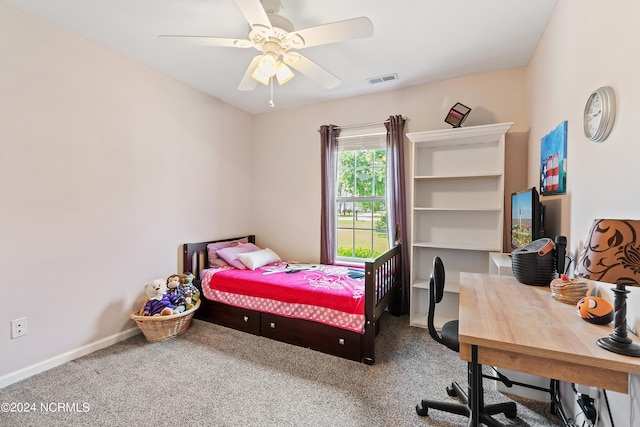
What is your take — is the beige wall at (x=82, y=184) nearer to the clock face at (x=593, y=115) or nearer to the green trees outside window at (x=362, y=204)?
the green trees outside window at (x=362, y=204)

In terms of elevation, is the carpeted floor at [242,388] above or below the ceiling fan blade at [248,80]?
below

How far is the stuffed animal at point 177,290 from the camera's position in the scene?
2.68 meters

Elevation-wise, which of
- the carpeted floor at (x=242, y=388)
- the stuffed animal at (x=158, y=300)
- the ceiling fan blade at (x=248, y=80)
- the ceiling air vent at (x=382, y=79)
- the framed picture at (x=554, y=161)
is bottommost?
the carpeted floor at (x=242, y=388)

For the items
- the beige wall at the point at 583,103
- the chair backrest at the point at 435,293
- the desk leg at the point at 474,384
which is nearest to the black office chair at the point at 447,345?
the chair backrest at the point at 435,293

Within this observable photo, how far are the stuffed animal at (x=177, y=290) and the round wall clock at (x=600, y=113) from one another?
3.17 metres

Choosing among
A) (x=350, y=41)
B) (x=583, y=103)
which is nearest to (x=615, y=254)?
(x=583, y=103)

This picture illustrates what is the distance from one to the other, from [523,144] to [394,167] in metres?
1.24

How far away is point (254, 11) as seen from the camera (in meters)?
1.47

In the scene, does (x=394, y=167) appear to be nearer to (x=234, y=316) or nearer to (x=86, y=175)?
(x=234, y=316)

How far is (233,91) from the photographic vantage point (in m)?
3.30

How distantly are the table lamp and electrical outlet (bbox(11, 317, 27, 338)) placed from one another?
3.16 m

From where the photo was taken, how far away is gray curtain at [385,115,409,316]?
3.12 meters

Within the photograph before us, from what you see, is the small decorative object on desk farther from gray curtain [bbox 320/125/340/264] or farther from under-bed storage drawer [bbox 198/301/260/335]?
gray curtain [bbox 320/125/340/264]

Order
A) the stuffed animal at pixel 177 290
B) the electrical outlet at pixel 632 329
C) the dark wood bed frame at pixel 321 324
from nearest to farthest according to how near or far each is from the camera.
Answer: the electrical outlet at pixel 632 329 < the dark wood bed frame at pixel 321 324 < the stuffed animal at pixel 177 290
